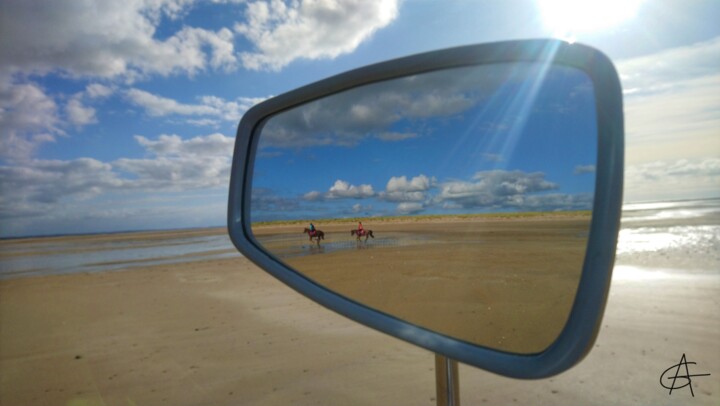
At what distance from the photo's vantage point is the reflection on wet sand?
0.97 metres

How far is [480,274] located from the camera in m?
1.07

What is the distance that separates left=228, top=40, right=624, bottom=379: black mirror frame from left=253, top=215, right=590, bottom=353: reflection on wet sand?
32mm

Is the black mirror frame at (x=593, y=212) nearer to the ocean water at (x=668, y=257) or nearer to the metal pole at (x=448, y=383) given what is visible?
the metal pole at (x=448, y=383)

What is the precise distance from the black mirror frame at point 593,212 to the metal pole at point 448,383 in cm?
6

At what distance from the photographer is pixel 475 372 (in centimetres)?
352

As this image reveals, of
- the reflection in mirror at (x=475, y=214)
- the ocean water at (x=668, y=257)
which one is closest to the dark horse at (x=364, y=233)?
the reflection in mirror at (x=475, y=214)

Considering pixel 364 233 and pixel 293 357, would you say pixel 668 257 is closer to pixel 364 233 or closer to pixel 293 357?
pixel 293 357

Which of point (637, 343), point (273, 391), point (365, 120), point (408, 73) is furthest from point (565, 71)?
point (637, 343)

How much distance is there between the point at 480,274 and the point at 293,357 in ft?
11.5

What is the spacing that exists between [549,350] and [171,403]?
324 cm

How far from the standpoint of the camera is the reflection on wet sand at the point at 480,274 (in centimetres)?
97
